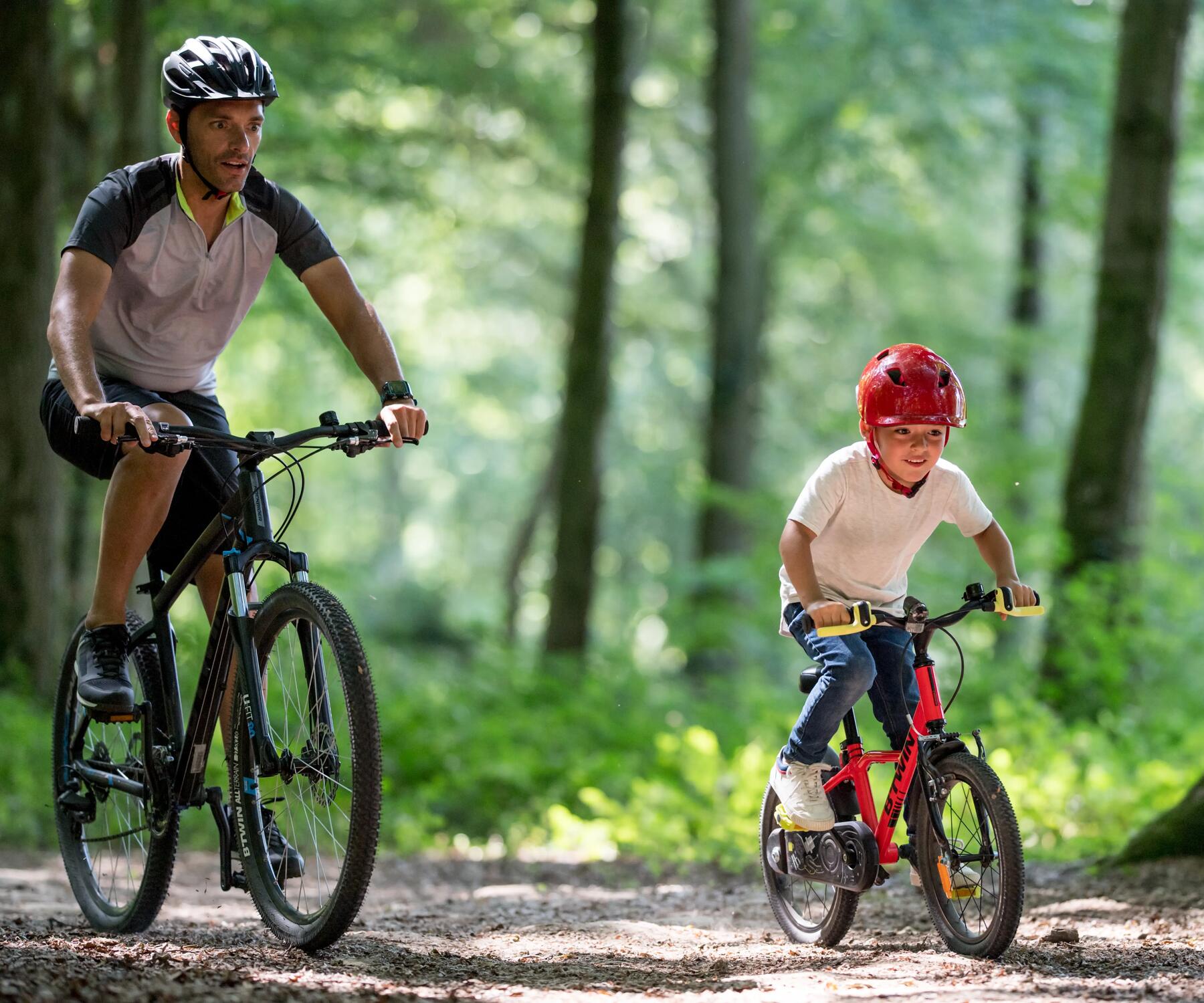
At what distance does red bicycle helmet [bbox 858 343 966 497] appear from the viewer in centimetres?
432

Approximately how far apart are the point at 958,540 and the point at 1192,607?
2981mm

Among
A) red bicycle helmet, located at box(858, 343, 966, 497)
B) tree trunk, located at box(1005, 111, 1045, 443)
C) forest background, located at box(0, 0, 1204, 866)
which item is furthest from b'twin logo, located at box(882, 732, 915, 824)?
tree trunk, located at box(1005, 111, 1045, 443)

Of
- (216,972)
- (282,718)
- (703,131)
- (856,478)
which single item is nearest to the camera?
(216,972)

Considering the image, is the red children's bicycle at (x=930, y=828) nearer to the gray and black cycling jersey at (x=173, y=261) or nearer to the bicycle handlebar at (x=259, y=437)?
the bicycle handlebar at (x=259, y=437)

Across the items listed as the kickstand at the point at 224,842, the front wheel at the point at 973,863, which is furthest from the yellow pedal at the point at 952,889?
the kickstand at the point at 224,842

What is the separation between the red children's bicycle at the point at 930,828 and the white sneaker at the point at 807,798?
0.03 m

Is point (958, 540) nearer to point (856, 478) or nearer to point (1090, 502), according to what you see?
point (1090, 502)

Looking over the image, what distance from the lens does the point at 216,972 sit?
144 inches

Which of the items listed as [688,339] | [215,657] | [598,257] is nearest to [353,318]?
[215,657]

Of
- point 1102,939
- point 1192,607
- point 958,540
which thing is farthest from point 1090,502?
point 1102,939

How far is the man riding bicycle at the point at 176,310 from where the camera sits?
431 cm

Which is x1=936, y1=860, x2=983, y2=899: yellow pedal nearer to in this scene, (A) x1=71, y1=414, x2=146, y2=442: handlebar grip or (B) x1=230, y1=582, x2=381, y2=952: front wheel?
(B) x1=230, y1=582, x2=381, y2=952: front wheel

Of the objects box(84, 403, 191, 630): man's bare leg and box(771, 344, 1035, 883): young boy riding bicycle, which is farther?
box(84, 403, 191, 630): man's bare leg

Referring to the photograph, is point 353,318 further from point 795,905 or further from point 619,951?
point 795,905
